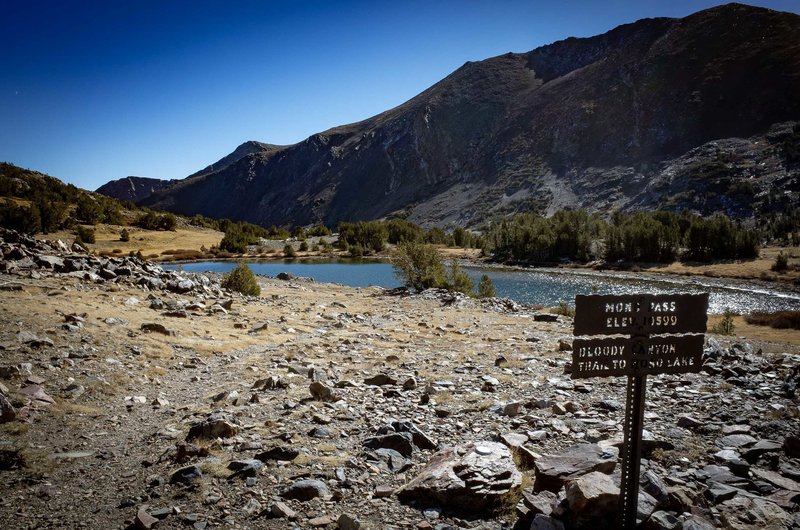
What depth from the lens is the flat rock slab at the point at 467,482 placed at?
18.7 ft

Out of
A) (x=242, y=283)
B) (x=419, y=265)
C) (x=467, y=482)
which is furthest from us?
(x=419, y=265)

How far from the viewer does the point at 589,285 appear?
2443 inches

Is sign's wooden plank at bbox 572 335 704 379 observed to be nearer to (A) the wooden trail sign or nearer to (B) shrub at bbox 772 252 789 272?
(A) the wooden trail sign

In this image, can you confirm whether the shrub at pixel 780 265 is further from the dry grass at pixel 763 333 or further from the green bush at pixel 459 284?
the green bush at pixel 459 284

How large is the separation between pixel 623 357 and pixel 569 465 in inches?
81.5

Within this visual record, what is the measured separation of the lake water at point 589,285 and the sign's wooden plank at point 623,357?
1581 inches

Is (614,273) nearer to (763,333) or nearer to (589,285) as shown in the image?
(589,285)

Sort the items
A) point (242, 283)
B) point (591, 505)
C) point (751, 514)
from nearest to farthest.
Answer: point (591, 505) < point (751, 514) < point (242, 283)

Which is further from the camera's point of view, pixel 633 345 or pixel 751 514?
pixel 751 514

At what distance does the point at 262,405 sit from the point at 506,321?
57.2ft

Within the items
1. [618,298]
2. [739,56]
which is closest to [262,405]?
[618,298]

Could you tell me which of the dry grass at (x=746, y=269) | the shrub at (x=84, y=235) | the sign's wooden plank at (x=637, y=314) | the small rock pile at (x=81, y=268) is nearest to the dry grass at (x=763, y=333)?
the sign's wooden plank at (x=637, y=314)

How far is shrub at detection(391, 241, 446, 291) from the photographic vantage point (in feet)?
128

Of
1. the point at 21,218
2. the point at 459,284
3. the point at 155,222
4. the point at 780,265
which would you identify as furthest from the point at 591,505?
the point at 155,222
